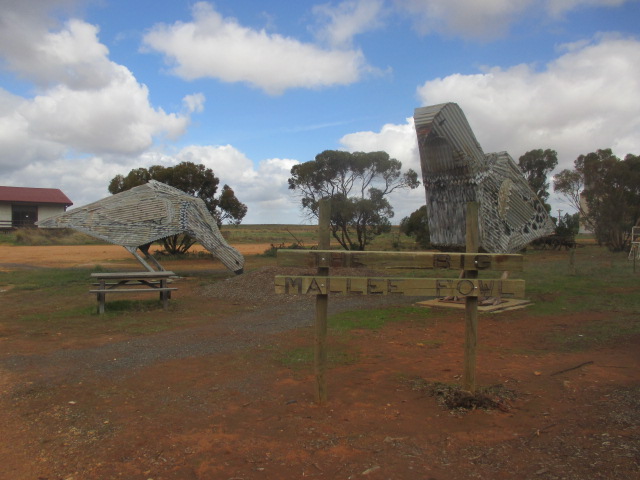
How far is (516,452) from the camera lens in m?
3.65

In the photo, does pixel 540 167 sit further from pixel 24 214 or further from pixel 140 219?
pixel 24 214

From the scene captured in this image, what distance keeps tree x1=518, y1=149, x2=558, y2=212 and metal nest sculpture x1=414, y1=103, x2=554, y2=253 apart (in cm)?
2850

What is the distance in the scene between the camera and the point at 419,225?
31.3 metres

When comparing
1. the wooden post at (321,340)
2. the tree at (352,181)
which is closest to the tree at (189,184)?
the tree at (352,181)

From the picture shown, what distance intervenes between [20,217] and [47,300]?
36121 millimetres

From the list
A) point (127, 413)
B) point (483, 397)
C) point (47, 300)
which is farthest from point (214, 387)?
point (47, 300)

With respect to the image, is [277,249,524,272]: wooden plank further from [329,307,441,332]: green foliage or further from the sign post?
[329,307,441,332]: green foliage

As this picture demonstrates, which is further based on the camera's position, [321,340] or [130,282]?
[130,282]

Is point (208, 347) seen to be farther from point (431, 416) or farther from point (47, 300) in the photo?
point (47, 300)

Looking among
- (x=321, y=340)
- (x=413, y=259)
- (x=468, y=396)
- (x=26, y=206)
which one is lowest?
(x=468, y=396)

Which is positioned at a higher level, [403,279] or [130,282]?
[403,279]

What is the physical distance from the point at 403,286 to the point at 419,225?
90.0 ft

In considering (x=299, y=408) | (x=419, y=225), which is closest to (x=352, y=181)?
(x=419, y=225)

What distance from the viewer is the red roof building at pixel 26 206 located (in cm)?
4119
